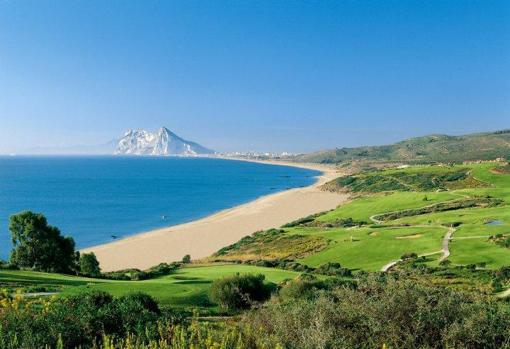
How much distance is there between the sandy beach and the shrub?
41427 mm

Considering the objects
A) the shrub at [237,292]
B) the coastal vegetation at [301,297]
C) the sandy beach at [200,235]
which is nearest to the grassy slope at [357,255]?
the coastal vegetation at [301,297]

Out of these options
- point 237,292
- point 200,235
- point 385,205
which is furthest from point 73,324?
point 385,205

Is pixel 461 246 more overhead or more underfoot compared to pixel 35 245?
more underfoot

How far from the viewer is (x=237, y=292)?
65.1ft

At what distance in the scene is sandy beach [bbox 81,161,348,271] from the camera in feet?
216

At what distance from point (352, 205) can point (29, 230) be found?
68568mm

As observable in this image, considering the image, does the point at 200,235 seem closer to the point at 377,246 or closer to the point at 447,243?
the point at 377,246

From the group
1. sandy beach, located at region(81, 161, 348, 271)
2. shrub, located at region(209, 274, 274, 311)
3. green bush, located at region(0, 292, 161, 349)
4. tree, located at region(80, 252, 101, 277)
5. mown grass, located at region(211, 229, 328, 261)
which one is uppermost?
green bush, located at region(0, 292, 161, 349)

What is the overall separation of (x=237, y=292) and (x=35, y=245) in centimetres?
2689

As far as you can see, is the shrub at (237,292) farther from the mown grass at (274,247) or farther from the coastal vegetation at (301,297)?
the mown grass at (274,247)

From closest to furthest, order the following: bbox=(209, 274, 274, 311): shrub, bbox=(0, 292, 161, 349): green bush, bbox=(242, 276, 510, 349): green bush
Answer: bbox=(0, 292, 161, 349): green bush → bbox=(242, 276, 510, 349): green bush → bbox=(209, 274, 274, 311): shrub

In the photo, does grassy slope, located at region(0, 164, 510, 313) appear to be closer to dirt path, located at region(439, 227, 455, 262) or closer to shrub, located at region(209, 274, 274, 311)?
dirt path, located at region(439, 227, 455, 262)

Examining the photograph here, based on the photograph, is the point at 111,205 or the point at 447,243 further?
the point at 111,205

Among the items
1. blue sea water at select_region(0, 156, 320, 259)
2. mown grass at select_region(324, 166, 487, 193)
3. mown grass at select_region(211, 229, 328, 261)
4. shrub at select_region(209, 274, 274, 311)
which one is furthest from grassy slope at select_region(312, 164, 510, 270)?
blue sea water at select_region(0, 156, 320, 259)
